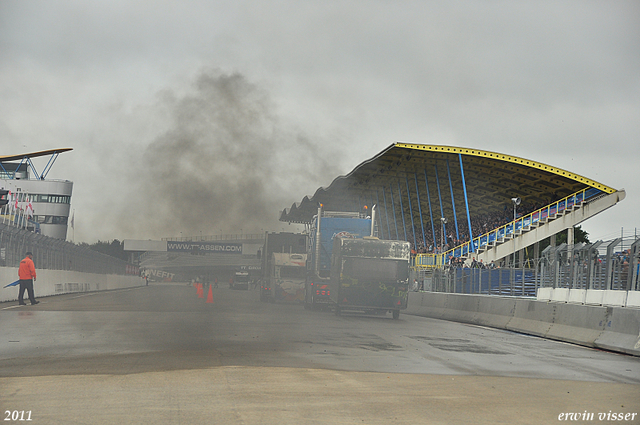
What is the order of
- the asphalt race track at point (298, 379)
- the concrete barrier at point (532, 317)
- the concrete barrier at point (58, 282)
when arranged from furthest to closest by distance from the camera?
the concrete barrier at point (58, 282) < the concrete barrier at point (532, 317) < the asphalt race track at point (298, 379)

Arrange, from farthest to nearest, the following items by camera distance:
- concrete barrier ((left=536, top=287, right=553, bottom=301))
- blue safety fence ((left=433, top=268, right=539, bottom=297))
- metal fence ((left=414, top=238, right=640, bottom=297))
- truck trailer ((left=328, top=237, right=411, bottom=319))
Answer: truck trailer ((left=328, top=237, right=411, bottom=319)) < blue safety fence ((left=433, top=268, right=539, bottom=297)) < concrete barrier ((left=536, top=287, right=553, bottom=301)) < metal fence ((left=414, top=238, right=640, bottom=297))

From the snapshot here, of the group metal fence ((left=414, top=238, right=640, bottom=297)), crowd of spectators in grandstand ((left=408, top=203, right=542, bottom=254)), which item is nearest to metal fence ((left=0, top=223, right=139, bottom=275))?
metal fence ((left=414, top=238, right=640, bottom=297))

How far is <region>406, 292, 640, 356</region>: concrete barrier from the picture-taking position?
547 inches

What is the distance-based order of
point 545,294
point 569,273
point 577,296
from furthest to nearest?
point 545,294
point 569,273
point 577,296

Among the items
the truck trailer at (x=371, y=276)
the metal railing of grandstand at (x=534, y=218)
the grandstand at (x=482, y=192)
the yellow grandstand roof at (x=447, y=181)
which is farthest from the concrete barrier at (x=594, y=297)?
the metal railing of grandstand at (x=534, y=218)

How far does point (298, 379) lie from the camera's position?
855 cm

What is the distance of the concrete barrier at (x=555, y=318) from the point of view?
1390cm

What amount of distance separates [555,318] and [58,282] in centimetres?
2932

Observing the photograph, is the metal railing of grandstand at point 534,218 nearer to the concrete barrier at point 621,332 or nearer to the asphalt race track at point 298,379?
the concrete barrier at point 621,332

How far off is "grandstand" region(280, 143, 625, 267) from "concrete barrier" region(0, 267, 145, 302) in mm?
14309

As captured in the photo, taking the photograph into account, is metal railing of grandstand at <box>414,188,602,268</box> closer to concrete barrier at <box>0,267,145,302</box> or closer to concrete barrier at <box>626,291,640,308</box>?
concrete barrier at <box>0,267,145,302</box>

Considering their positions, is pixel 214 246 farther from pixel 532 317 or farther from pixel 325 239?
pixel 532 317

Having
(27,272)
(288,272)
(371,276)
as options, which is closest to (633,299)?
(371,276)

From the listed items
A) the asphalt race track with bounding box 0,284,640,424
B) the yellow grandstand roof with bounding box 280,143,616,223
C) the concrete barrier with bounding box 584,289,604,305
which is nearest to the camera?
the asphalt race track with bounding box 0,284,640,424
